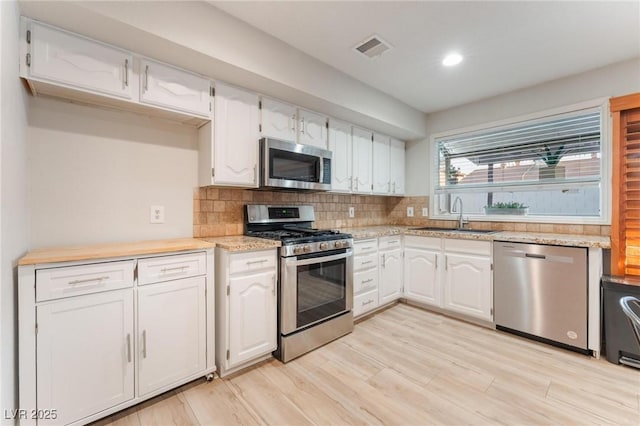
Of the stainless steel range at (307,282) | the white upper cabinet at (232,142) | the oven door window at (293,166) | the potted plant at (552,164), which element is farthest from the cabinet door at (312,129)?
the potted plant at (552,164)

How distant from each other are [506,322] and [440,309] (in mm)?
644

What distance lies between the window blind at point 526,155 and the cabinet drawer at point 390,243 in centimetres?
95

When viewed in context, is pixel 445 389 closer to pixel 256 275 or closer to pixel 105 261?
pixel 256 275

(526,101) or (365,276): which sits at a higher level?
(526,101)

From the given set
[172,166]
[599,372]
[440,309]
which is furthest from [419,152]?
[172,166]

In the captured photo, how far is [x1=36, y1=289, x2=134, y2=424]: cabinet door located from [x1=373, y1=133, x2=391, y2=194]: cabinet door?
272 centimetres

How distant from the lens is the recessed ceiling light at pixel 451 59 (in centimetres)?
229

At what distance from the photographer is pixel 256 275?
6.62 feet

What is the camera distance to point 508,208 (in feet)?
10.1

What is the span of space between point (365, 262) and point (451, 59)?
1987 mm

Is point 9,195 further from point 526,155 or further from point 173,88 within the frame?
point 526,155

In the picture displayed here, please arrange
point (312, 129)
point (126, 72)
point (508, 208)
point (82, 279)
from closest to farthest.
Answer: point (82, 279)
point (126, 72)
point (312, 129)
point (508, 208)

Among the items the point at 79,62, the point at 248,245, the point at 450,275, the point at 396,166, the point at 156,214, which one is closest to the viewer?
the point at 79,62

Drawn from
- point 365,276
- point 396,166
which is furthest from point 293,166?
point 396,166
